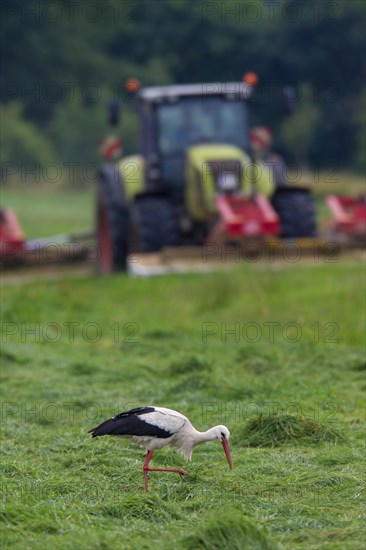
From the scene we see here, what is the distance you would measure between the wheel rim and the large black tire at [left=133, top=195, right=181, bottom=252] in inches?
67.4

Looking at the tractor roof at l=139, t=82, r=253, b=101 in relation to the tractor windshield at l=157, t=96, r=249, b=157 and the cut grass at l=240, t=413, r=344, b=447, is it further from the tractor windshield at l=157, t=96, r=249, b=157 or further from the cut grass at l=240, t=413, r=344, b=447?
the cut grass at l=240, t=413, r=344, b=447

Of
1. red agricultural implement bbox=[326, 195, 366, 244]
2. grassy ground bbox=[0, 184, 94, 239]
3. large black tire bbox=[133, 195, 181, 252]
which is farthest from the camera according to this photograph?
grassy ground bbox=[0, 184, 94, 239]

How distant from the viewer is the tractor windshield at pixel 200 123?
867 inches

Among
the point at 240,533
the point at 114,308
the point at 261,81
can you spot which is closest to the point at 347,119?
the point at 261,81

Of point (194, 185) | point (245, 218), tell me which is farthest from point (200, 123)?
point (245, 218)

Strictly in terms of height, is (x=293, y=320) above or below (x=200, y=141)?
below

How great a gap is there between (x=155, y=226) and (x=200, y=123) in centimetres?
247

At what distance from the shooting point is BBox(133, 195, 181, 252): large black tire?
2066 cm

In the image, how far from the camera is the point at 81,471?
28.8 feet

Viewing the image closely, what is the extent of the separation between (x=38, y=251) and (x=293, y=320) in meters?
6.99

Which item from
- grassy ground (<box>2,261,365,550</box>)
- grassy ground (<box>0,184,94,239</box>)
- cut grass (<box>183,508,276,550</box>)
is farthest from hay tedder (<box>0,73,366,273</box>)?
cut grass (<box>183,508,276,550</box>)

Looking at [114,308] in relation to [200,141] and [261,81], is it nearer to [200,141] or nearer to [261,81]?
[200,141]

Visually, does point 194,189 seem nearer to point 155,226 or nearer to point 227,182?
point 227,182

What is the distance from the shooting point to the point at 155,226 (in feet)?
68.0
